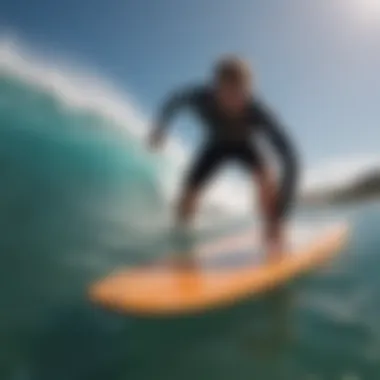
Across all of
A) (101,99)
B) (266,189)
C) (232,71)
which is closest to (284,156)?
(266,189)

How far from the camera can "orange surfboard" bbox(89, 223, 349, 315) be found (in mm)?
1742

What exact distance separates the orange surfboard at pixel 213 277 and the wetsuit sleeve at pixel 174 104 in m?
0.25

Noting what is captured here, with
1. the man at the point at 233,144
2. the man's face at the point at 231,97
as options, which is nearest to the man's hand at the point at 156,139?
the man at the point at 233,144

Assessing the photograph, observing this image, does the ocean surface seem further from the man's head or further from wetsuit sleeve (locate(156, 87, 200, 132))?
the man's head

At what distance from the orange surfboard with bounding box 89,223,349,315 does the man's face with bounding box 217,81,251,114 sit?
9.3 inches

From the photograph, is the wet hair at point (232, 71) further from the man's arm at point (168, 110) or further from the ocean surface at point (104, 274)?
the ocean surface at point (104, 274)

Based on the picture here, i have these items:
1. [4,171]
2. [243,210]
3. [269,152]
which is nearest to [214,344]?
[243,210]

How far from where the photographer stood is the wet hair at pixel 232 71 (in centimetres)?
183

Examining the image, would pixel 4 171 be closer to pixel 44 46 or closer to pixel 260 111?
pixel 44 46

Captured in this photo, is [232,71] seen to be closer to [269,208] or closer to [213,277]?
[269,208]

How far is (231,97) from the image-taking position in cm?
183

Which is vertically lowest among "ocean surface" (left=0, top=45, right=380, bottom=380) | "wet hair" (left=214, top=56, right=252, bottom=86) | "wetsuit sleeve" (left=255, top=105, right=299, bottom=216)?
"ocean surface" (left=0, top=45, right=380, bottom=380)

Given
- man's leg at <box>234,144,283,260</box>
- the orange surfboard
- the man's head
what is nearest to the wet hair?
the man's head

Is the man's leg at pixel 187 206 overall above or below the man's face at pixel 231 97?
below
